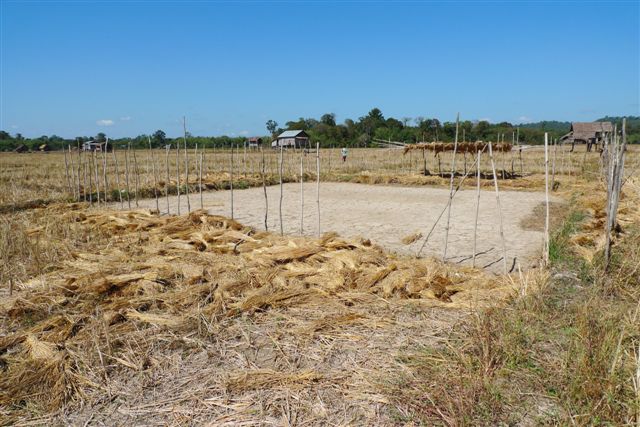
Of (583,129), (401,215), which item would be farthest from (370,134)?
(401,215)

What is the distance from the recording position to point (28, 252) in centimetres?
503

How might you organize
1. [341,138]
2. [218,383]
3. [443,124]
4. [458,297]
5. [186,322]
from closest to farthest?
1. [218,383]
2. [186,322]
3. [458,297]
4. [443,124]
5. [341,138]

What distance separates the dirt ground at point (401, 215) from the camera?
586 cm

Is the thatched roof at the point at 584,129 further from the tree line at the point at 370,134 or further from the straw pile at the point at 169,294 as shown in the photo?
the straw pile at the point at 169,294

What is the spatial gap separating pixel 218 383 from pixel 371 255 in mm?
2527

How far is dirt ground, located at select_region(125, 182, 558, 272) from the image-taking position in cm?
586

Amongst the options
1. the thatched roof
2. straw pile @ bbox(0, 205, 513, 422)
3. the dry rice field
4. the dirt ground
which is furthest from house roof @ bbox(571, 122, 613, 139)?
straw pile @ bbox(0, 205, 513, 422)

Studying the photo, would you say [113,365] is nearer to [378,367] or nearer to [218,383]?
[218,383]

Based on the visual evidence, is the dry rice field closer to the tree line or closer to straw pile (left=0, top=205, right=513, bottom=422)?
straw pile (left=0, top=205, right=513, bottom=422)

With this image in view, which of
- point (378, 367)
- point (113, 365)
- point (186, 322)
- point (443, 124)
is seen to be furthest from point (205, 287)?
point (443, 124)

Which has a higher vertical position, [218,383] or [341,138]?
[341,138]

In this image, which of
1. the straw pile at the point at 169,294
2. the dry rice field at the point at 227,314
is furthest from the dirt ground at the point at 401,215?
the straw pile at the point at 169,294

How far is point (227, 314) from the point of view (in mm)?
3404

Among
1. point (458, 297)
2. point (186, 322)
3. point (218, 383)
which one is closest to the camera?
point (218, 383)
